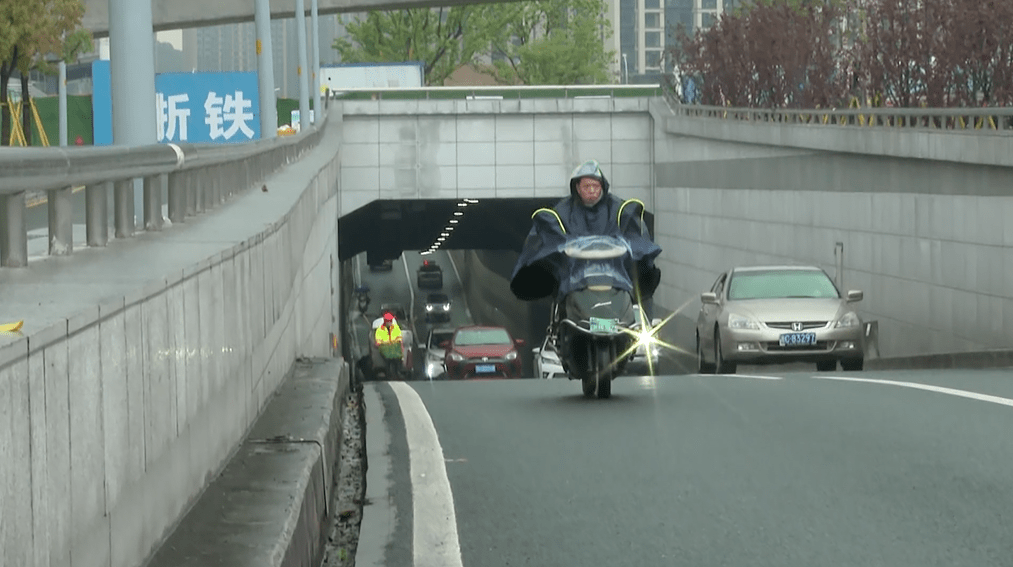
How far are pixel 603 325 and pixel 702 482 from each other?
12.5 ft

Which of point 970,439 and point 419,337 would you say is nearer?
point 970,439

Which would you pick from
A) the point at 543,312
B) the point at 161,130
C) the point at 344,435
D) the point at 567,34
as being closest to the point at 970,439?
the point at 344,435

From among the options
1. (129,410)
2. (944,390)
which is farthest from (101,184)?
(944,390)

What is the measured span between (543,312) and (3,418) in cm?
6989

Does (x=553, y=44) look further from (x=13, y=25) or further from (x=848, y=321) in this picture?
(x=848, y=321)

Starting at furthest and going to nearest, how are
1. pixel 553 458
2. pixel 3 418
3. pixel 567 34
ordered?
pixel 567 34
pixel 553 458
pixel 3 418

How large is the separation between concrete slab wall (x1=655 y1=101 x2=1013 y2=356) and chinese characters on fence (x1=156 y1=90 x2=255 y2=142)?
21.7 meters

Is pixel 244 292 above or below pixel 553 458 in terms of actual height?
Answer: above

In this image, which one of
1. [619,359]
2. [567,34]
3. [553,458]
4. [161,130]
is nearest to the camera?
[553,458]

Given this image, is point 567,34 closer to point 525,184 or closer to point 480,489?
point 525,184

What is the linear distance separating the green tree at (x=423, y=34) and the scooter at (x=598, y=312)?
2962 inches

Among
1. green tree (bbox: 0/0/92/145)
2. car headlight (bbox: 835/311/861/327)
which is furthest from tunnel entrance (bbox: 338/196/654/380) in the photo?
car headlight (bbox: 835/311/861/327)

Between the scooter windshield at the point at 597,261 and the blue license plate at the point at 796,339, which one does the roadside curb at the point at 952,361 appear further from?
the scooter windshield at the point at 597,261

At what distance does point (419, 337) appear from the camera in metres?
84.9
